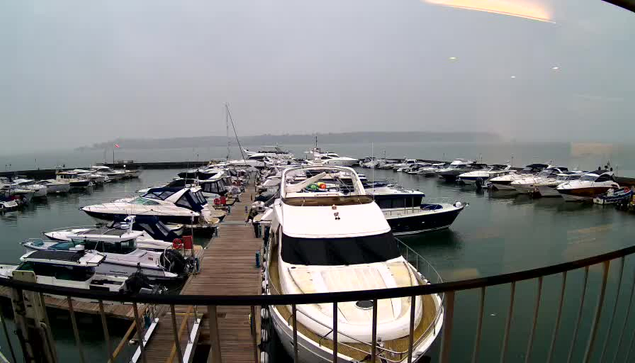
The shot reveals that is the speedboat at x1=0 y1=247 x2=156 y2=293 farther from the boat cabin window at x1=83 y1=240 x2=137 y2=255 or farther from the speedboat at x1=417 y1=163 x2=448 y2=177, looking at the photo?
the speedboat at x1=417 y1=163 x2=448 y2=177

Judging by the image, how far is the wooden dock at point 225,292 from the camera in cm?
636

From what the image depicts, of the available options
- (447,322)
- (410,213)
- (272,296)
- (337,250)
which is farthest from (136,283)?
(410,213)

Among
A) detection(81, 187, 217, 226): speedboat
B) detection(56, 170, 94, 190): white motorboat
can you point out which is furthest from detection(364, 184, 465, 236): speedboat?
detection(56, 170, 94, 190): white motorboat

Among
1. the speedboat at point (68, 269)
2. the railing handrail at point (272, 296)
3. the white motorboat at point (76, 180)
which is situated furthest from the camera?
the white motorboat at point (76, 180)

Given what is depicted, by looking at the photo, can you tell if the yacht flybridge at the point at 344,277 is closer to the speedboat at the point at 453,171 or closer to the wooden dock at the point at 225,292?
the wooden dock at the point at 225,292

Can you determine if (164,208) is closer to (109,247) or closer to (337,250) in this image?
(109,247)

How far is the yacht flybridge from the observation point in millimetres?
4679

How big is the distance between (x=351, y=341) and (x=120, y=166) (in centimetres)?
6647

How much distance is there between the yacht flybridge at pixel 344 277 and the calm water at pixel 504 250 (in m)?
0.96

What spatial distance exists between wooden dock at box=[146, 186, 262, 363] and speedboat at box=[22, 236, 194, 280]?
4.74ft

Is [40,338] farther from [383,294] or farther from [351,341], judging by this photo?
[351,341]

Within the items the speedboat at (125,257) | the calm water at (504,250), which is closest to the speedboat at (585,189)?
Result: the calm water at (504,250)

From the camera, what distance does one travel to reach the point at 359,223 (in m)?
7.39

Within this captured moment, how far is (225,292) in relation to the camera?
346 inches
